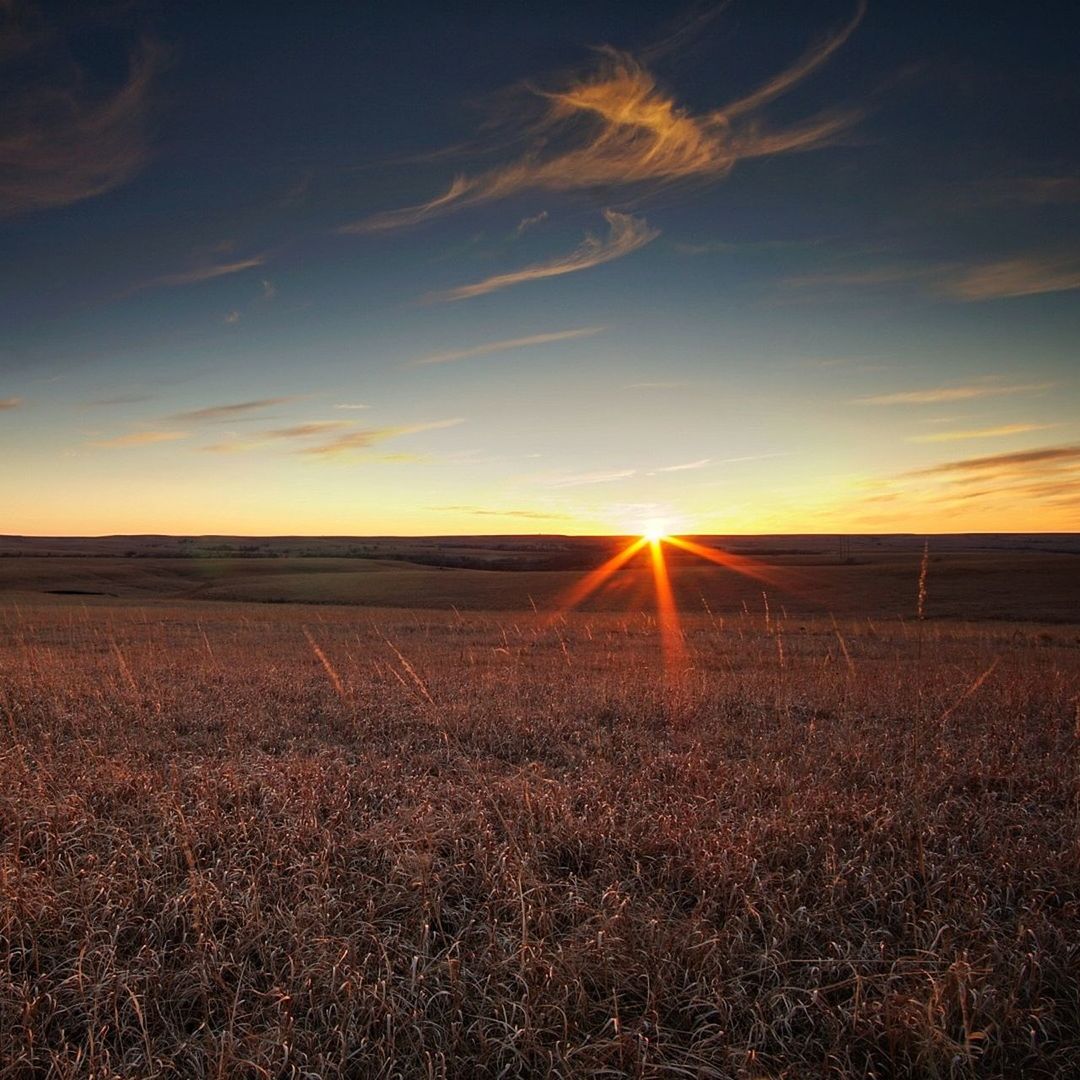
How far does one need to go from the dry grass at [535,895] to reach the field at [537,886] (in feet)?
0.08

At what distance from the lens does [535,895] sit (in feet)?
14.2

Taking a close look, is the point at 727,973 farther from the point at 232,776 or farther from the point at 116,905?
the point at 232,776

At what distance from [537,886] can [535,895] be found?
16 centimetres

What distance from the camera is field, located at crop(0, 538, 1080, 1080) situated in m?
3.20

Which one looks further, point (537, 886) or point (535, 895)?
point (535, 895)

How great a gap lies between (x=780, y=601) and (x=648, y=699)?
35608 millimetres

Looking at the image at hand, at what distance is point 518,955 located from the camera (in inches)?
143

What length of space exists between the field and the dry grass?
2 cm

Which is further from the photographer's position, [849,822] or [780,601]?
[780,601]

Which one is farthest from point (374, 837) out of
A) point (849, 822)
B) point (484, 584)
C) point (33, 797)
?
point (484, 584)

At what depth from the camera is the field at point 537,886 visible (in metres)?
3.20

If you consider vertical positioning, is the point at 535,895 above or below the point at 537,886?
below

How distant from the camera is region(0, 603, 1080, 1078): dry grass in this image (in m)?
3.18

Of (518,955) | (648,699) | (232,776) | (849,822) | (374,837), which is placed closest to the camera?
(518,955)
